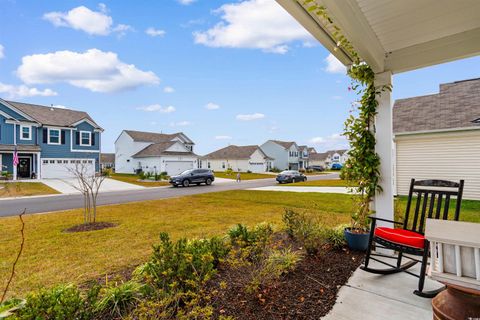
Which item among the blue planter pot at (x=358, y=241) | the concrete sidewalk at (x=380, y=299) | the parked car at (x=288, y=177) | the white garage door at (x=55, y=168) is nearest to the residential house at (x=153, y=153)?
the white garage door at (x=55, y=168)

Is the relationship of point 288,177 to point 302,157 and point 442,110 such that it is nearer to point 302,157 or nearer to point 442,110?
point 442,110

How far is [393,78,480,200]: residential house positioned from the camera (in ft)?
31.4

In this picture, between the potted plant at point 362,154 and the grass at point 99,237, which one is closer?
the grass at point 99,237

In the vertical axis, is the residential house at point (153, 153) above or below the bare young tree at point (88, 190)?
above

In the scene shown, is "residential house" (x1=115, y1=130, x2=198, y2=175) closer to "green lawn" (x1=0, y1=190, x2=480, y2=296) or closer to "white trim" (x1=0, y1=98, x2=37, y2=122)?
"white trim" (x1=0, y1=98, x2=37, y2=122)

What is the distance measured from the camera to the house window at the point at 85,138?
23784 millimetres

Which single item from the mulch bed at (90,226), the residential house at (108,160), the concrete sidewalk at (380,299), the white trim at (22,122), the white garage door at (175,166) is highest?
the white trim at (22,122)

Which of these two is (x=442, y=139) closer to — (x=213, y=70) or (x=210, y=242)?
(x=213, y=70)

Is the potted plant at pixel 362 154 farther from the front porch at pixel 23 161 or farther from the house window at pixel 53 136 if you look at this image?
the house window at pixel 53 136

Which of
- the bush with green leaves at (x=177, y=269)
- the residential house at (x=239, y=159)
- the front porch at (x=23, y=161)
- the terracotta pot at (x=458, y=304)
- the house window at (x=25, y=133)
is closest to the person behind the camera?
the terracotta pot at (x=458, y=304)

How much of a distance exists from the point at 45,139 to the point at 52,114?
310cm

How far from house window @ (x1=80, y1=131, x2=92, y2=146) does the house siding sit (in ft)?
82.9

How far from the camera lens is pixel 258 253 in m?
3.09

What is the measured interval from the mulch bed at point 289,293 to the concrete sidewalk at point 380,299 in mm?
103
